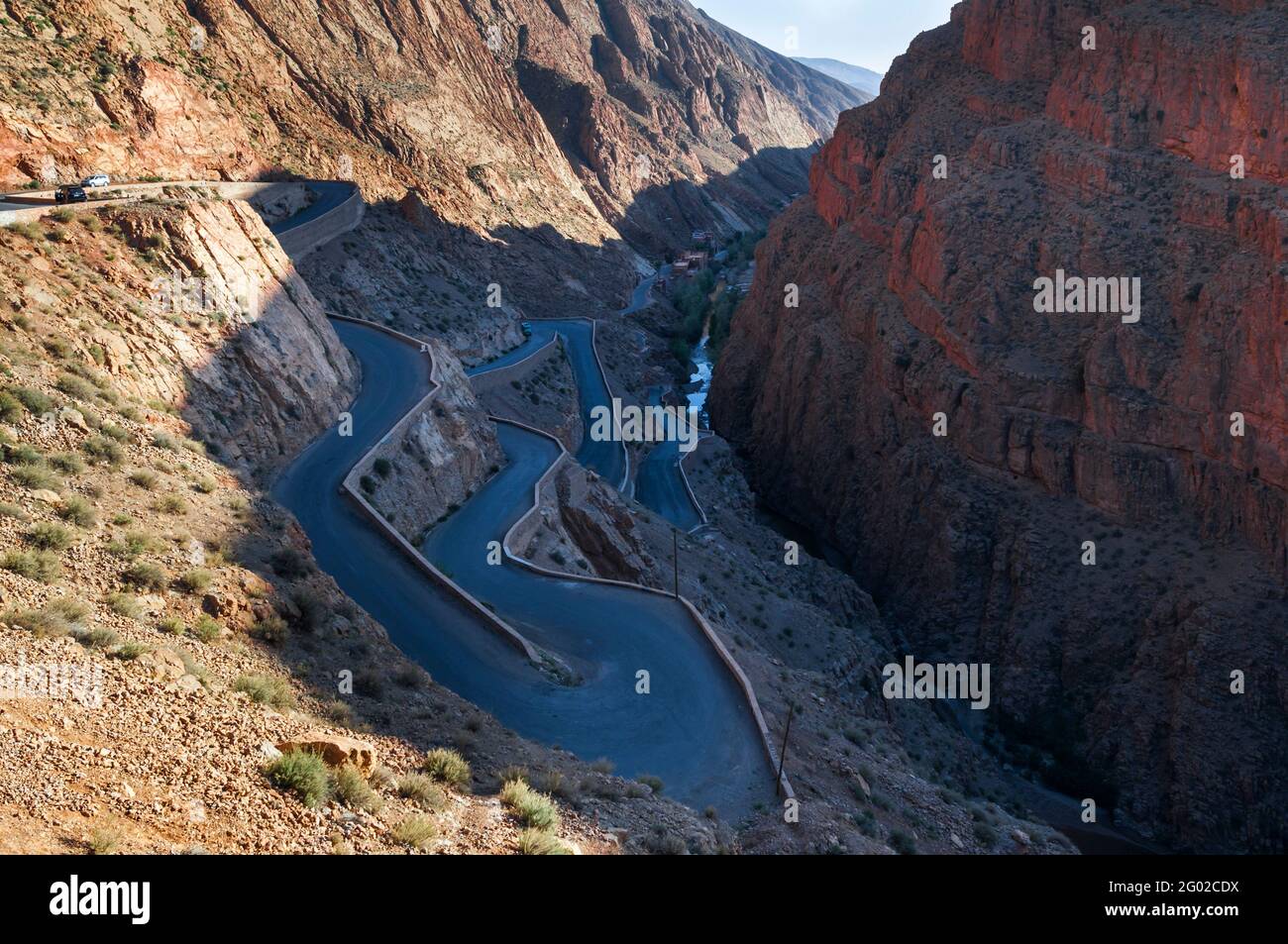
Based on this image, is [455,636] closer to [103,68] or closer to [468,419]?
[468,419]

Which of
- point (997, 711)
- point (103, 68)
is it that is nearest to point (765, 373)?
point (997, 711)

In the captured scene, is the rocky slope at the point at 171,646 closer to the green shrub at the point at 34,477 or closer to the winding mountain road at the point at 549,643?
the green shrub at the point at 34,477

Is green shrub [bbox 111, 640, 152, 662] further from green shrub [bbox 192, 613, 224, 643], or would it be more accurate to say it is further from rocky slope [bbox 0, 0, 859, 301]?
rocky slope [bbox 0, 0, 859, 301]

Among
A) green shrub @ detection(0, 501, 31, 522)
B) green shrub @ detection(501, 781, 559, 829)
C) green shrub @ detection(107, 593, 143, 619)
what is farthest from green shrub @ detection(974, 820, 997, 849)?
green shrub @ detection(0, 501, 31, 522)

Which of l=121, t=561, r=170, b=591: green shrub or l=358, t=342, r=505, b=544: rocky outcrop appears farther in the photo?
l=358, t=342, r=505, b=544: rocky outcrop

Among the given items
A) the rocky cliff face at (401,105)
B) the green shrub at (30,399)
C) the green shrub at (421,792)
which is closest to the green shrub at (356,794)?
the green shrub at (421,792)

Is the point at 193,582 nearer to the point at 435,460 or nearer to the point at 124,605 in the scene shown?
the point at 124,605
